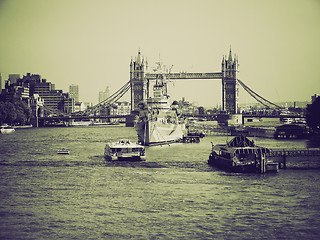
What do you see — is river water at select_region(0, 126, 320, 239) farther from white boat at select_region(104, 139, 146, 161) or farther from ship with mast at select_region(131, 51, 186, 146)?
ship with mast at select_region(131, 51, 186, 146)

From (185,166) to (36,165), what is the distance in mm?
18879

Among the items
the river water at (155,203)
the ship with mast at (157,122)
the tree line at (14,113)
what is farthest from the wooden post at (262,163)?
the tree line at (14,113)

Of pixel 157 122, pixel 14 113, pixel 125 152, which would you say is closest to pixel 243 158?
pixel 125 152

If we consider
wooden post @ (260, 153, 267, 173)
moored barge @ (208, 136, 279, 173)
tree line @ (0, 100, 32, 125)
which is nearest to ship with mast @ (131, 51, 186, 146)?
moored barge @ (208, 136, 279, 173)

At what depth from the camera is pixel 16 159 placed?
67.1 metres

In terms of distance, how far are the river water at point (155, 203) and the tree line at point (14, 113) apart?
10885cm

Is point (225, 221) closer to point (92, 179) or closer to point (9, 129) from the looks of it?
point (92, 179)

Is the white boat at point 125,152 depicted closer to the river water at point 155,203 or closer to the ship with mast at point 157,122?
the river water at point 155,203

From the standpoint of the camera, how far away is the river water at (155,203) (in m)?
30.7

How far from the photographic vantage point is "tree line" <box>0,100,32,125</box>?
6329 inches

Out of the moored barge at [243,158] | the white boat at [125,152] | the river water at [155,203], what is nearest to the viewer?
the river water at [155,203]

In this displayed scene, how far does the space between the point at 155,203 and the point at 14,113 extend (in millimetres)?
137304

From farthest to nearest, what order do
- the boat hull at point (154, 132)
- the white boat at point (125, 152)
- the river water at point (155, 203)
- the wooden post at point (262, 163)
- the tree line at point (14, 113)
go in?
the tree line at point (14, 113) < the boat hull at point (154, 132) < the white boat at point (125, 152) < the wooden post at point (262, 163) < the river water at point (155, 203)

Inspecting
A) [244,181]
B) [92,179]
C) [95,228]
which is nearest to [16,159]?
[92,179]
